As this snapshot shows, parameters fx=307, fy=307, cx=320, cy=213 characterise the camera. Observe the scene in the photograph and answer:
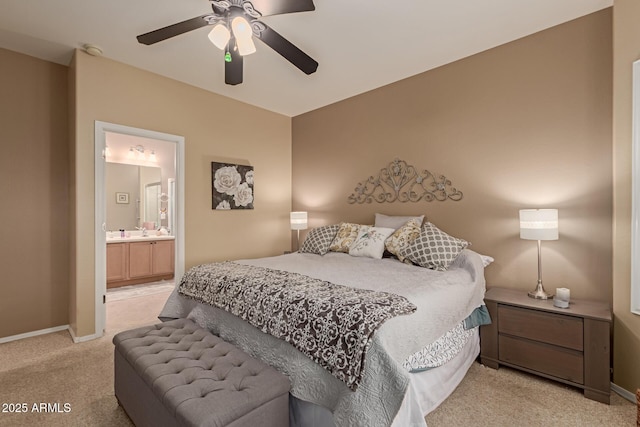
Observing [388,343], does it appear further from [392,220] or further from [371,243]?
[392,220]

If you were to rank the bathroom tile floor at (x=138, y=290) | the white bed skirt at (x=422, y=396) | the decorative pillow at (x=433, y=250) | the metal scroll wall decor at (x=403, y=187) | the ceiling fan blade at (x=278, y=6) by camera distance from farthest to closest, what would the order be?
the bathroom tile floor at (x=138, y=290) → the metal scroll wall decor at (x=403, y=187) → the decorative pillow at (x=433, y=250) → the ceiling fan blade at (x=278, y=6) → the white bed skirt at (x=422, y=396)

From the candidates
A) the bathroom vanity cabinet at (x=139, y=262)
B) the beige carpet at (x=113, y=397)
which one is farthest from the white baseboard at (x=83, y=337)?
the bathroom vanity cabinet at (x=139, y=262)

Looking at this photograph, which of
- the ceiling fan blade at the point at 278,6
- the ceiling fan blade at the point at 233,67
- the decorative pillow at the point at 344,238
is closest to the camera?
the ceiling fan blade at the point at 278,6

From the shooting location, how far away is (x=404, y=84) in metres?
3.54

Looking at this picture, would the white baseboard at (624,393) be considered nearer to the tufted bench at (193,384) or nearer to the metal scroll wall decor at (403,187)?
the metal scroll wall decor at (403,187)

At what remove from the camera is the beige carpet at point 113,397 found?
5.91 ft

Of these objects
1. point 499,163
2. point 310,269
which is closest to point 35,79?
point 310,269

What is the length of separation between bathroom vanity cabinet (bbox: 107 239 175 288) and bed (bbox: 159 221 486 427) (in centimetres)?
305

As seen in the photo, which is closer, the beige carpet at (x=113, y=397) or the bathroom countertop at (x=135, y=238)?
the beige carpet at (x=113, y=397)

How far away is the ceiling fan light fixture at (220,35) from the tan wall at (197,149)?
188 centimetres

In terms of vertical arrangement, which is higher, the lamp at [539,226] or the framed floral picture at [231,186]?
the framed floral picture at [231,186]

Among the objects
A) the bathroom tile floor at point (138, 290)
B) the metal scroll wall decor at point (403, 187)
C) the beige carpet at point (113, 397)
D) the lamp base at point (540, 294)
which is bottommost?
the bathroom tile floor at point (138, 290)

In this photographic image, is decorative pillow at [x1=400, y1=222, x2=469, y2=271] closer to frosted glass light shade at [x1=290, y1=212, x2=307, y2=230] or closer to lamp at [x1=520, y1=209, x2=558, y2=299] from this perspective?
lamp at [x1=520, y1=209, x2=558, y2=299]

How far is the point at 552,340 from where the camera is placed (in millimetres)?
2113
